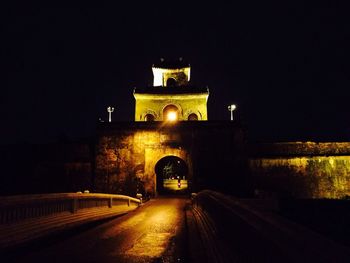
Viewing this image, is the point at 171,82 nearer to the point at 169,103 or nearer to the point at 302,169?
the point at 169,103

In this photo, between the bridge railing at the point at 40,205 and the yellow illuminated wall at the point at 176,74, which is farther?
the yellow illuminated wall at the point at 176,74

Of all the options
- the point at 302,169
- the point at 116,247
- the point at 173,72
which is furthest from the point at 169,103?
the point at 116,247

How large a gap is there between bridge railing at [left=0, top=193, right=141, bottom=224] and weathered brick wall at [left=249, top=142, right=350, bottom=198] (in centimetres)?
1528

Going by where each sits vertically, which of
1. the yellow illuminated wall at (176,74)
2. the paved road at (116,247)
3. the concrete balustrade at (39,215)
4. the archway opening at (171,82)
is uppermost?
the yellow illuminated wall at (176,74)

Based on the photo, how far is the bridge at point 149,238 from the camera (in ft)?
6.01

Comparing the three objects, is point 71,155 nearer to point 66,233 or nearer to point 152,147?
point 152,147

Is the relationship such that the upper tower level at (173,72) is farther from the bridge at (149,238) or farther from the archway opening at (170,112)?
the bridge at (149,238)

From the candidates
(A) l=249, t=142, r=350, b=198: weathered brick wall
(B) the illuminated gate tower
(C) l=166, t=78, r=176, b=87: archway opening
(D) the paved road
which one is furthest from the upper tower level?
(D) the paved road

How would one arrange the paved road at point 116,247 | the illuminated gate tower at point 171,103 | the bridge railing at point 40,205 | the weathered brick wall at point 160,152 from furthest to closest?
the illuminated gate tower at point 171,103 < the weathered brick wall at point 160,152 < the bridge railing at point 40,205 < the paved road at point 116,247

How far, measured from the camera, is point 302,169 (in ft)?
68.8

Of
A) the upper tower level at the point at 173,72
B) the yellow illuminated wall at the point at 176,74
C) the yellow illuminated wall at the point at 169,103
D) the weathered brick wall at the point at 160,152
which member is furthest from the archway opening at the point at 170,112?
the weathered brick wall at the point at 160,152

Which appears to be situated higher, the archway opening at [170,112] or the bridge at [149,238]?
the archway opening at [170,112]

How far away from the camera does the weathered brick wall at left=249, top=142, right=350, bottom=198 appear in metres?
20.6

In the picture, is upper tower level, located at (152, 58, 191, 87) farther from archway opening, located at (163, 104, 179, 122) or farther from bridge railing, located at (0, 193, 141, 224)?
bridge railing, located at (0, 193, 141, 224)
